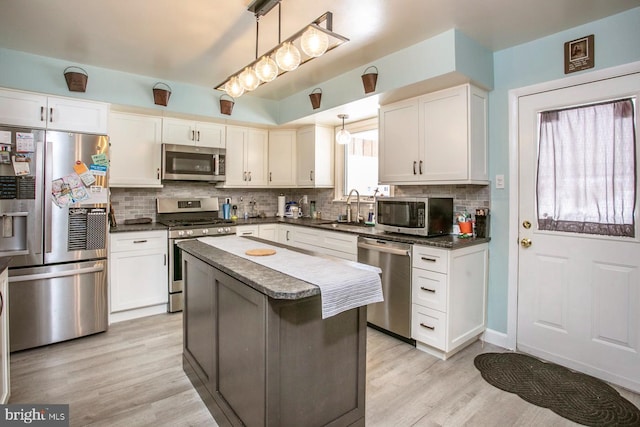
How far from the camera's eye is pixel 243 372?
1.60 m

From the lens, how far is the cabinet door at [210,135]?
4.06 m

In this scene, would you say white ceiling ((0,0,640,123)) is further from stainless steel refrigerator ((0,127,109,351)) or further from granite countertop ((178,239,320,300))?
granite countertop ((178,239,320,300))

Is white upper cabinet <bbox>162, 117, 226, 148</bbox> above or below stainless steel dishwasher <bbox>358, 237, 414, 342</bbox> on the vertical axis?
above

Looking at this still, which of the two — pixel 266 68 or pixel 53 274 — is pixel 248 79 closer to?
pixel 266 68

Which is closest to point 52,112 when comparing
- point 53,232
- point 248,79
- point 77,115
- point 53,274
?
point 77,115

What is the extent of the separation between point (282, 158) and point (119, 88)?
202 cm

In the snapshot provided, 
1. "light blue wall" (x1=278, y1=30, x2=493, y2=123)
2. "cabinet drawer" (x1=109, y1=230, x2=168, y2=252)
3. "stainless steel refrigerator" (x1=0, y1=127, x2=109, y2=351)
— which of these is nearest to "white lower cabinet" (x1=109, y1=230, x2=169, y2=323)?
"cabinet drawer" (x1=109, y1=230, x2=168, y2=252)

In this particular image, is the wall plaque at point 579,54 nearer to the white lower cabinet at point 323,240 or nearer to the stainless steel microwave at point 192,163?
the white lower cabinet at point 323,240

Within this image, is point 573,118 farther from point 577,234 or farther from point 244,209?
point 244,209

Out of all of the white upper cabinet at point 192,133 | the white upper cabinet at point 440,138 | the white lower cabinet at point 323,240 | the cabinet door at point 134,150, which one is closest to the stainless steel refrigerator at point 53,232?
the cabinet door at point 134,150

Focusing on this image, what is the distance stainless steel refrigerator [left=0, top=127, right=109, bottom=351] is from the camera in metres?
2.67

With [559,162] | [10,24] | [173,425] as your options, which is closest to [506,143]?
[559,162]

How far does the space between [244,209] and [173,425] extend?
3.17 meters

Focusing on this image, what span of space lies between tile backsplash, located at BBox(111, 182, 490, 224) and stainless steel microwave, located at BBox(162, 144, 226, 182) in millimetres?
337
